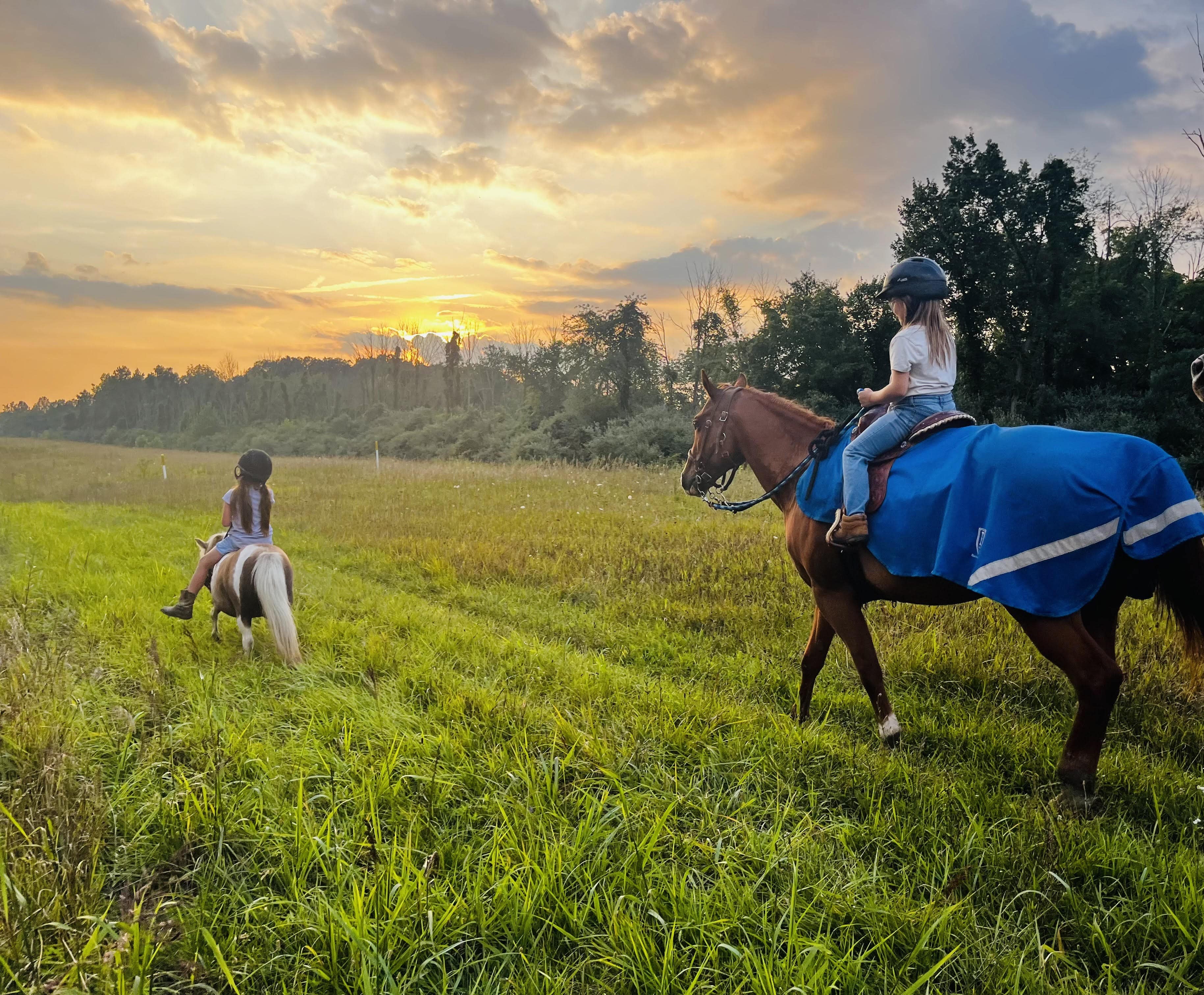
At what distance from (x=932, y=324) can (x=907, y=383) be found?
416mm

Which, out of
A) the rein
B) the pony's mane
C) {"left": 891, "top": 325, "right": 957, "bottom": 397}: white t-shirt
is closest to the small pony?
the rein

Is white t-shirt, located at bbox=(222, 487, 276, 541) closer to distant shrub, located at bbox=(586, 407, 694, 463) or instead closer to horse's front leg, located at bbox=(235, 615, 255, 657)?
horse's front leg, located at bbox=(235, 615, 255, 657)

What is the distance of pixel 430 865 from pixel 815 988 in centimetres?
148

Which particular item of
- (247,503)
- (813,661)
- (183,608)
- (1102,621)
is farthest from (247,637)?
(1102,621)

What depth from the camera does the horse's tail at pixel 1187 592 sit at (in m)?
2.91

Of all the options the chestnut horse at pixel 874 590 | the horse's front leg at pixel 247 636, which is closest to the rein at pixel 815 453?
the chestnut horse at pixel 874 590

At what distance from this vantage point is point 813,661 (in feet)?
13.3

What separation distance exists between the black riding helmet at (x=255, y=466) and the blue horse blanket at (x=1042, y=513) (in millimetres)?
4856

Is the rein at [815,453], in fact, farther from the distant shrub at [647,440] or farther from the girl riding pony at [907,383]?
the distant shrub at [647,440]

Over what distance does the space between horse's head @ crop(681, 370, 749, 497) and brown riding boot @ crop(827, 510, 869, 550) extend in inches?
48.4

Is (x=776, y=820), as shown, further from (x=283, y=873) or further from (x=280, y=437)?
(x=280, y=437)

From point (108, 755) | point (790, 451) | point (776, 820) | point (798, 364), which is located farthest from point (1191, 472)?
point (108, 755)

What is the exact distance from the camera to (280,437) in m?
50.9

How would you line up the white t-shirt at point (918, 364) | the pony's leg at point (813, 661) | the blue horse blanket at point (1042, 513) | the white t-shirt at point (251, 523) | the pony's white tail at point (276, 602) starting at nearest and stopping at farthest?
the blue horse blanket at point (1042, 513) < the white t-shirt at point (918, 364) < the pony's leg at point (813, 661) < the pony's white tail at point (276, 602) < the white t-shirt at point (251, 523)
